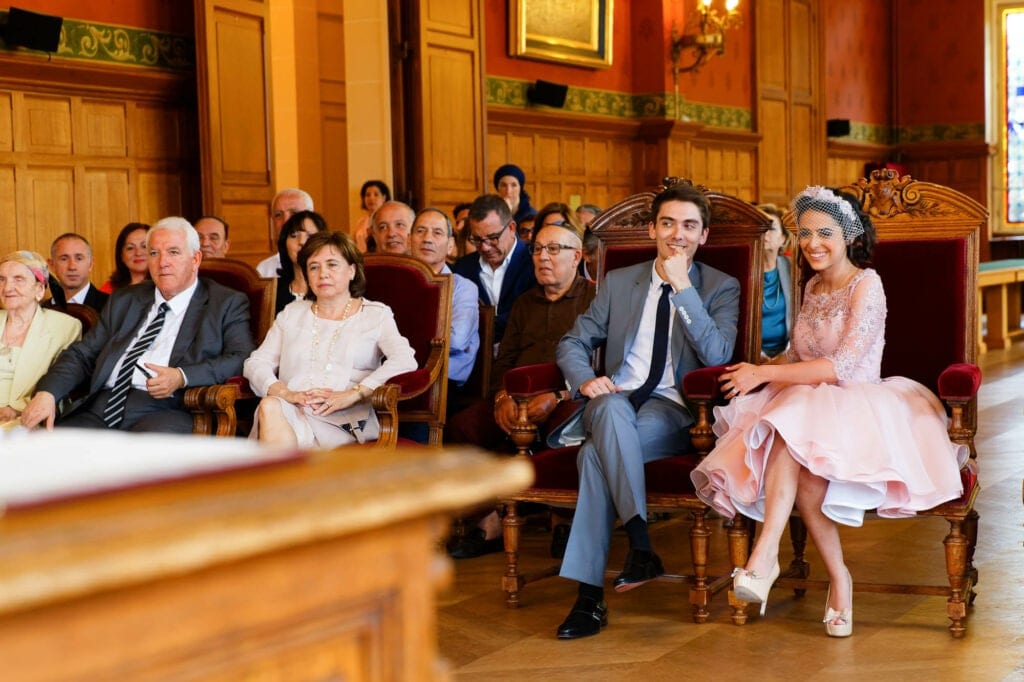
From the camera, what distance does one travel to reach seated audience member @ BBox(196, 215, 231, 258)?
6160 millimetres

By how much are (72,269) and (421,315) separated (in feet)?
6.06

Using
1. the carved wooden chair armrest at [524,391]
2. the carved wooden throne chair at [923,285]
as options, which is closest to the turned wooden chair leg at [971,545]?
A: the carved wooden throne chair at [923,285]

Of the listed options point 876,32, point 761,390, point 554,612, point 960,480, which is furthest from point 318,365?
point 876,32

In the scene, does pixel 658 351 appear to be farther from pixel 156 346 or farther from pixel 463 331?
pixel 156 346

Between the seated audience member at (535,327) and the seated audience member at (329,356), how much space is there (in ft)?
1.64

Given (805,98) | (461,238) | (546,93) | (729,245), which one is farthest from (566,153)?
(729,245)

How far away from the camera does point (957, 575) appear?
11.2 ft

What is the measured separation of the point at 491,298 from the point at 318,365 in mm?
1308

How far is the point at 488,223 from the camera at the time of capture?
5.28 m

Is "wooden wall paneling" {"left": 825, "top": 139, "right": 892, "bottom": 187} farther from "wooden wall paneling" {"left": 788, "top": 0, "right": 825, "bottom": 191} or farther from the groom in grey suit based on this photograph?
the groom in grey suit

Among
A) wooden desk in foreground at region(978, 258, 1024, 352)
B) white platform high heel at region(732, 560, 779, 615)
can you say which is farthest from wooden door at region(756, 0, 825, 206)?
white platform high heel at region(732, 560, 779, 615)

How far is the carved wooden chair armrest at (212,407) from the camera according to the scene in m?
4.01

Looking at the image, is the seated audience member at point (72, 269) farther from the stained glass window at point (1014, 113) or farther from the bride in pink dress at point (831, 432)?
the stained glass window at point (1014, 113)

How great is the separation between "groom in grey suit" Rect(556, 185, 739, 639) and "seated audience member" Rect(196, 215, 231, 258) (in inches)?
102
